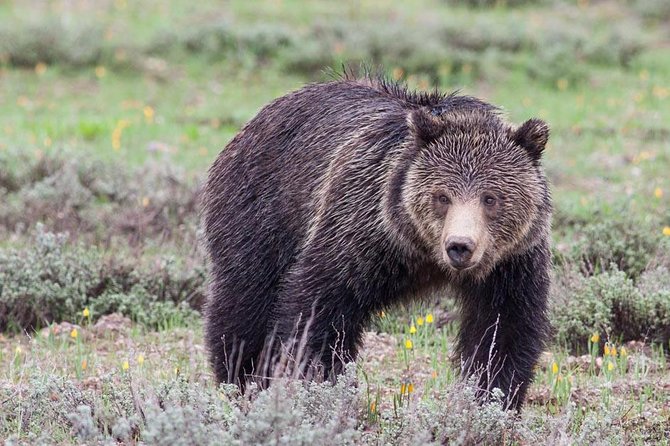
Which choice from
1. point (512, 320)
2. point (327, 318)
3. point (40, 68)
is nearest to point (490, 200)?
point (512, 320)

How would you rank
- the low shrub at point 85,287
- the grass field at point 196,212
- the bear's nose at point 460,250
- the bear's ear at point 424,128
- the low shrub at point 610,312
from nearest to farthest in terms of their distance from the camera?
the bear's nose at point 460,250 → the grass field at point 196,212 → the bear's ear at point 424,128 → the low shrub at point 610,312 → the low shrub at point 85,287

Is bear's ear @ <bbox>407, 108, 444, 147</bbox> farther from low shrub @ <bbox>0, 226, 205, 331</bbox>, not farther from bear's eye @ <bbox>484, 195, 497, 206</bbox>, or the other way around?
low shrub @ <bbox>0, 226, 205, 331</bbox>

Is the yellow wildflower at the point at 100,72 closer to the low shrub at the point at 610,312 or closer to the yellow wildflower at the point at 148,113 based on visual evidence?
the yellow wildflower at the point at 148,113

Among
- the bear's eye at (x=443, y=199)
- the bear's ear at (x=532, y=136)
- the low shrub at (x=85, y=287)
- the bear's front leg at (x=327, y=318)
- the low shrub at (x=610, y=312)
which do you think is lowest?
the low shrub at (x=85, y=287)

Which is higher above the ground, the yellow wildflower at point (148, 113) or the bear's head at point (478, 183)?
the bear's head at point (478, 183)

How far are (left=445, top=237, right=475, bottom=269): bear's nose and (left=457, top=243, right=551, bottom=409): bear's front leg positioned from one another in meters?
0.64

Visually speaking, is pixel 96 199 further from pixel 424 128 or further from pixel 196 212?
pixel 424 128

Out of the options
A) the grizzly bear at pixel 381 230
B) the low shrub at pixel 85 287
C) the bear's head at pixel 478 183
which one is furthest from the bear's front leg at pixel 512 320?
the low shrub at pixel 85 287

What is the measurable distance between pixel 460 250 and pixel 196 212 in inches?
204

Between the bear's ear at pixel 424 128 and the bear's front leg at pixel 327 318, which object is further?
the bear's front leg at pixel 327 318

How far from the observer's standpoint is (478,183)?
5480 millimetres

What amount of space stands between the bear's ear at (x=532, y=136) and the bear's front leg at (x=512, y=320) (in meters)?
0.50

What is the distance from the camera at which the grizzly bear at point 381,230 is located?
5555 mm

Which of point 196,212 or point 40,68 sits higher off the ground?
point 40,68
